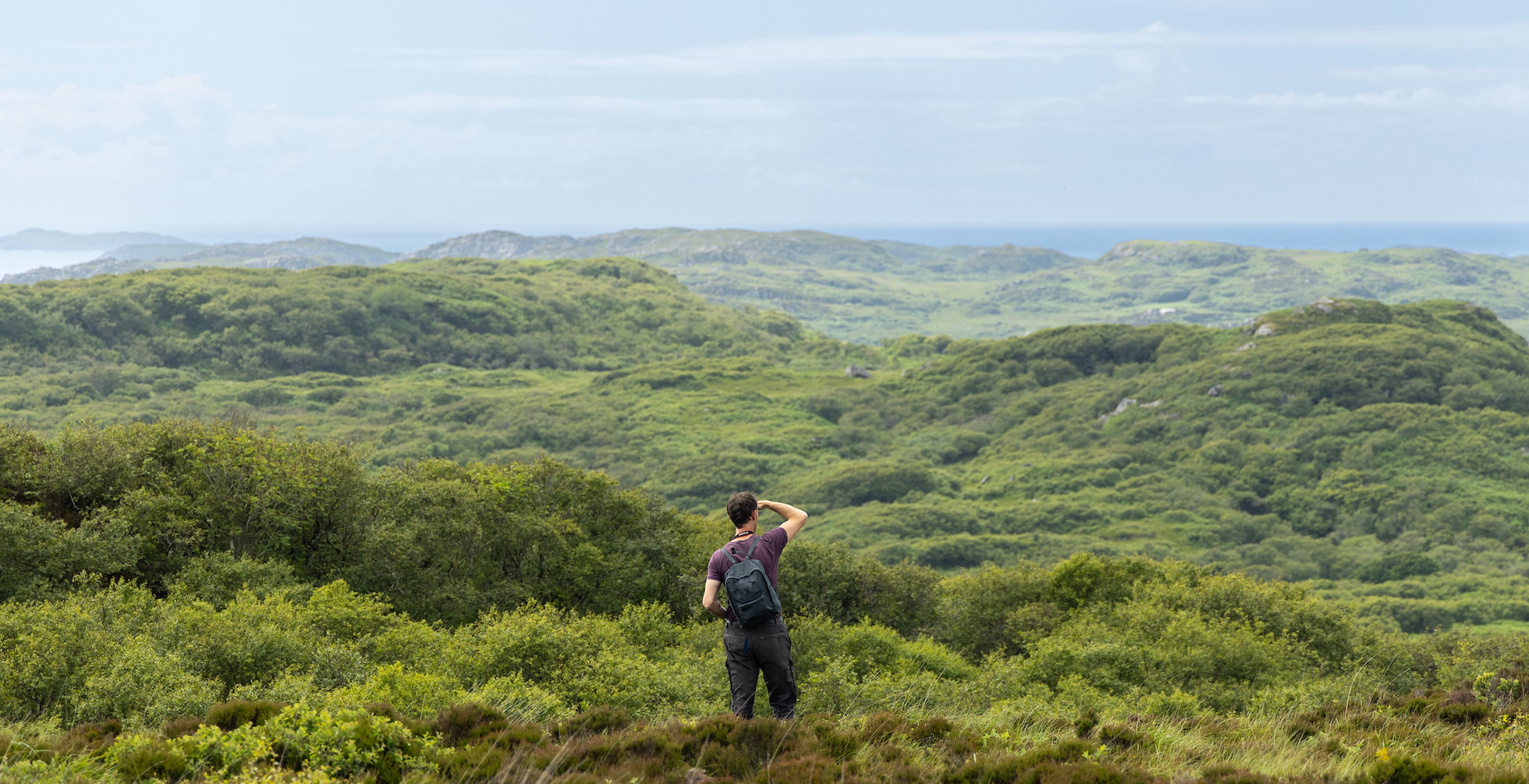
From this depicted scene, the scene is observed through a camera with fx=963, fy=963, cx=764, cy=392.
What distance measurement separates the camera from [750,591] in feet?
38.4

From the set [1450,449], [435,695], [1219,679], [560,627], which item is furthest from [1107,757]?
[1450,449]

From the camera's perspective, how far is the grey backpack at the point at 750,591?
11.7 metres

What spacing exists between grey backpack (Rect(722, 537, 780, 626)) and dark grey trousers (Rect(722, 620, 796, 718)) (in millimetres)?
306

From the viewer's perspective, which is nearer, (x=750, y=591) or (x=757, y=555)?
(x=750, y=591)

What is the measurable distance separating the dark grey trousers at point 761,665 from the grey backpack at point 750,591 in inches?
12.0

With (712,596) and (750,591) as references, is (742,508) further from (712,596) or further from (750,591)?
(712,596)

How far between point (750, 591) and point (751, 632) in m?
0.69

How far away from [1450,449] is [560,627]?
198 metres

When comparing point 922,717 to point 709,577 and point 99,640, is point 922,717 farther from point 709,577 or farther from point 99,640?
point 99,640

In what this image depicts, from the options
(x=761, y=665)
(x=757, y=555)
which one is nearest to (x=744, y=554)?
(x=757, y=555)

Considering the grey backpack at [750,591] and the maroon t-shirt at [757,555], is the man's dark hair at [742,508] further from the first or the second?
the grey backpack at [750,591]

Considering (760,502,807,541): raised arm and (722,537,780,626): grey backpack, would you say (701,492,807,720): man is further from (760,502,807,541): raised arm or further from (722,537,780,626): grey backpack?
(722,537,780,626): grey backpack

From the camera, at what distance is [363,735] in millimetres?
10750

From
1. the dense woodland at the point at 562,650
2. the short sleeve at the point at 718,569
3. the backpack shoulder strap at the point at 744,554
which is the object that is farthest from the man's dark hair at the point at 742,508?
the dense woodland at the point at 562,650
